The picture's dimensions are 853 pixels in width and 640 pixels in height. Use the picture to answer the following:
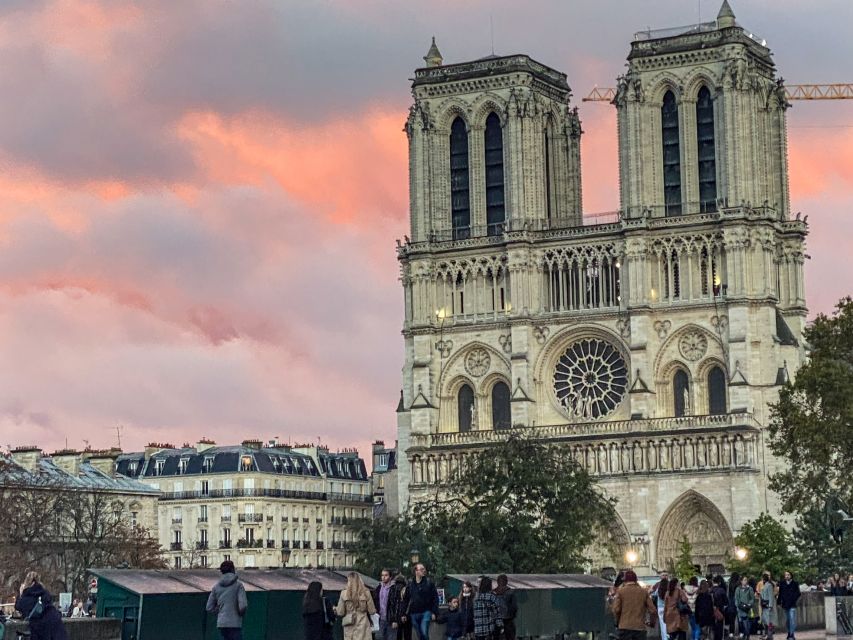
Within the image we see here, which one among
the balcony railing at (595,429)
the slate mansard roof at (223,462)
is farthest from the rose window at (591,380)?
the slate mansard roof at (223,462)

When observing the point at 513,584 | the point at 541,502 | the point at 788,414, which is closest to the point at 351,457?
the point at 541,502

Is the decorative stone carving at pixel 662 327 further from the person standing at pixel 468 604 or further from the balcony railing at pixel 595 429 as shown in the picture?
the person standing at pixel 468 604

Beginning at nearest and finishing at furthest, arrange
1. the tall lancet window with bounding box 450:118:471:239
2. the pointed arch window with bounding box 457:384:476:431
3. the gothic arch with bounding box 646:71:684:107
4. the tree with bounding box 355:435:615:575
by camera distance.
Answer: the tree with bounding box 355:435:615:575
the gothic arch with bounding box 646:71:684:107
the pointed arch window with bounding box 457:384:476:431
the tall lancet window with bounding box 450:118:471:239

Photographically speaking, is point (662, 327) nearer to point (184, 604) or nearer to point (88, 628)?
point (184, 604)

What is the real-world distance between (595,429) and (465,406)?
6.66m

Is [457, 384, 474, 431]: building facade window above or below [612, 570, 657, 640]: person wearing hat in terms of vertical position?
above

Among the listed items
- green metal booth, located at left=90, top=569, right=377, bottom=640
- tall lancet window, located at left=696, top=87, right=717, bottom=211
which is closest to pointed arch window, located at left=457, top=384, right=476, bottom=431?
tall lancet window, located at left=696, top=87, right=717, bottom=211

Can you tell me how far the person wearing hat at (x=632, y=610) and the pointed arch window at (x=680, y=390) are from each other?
56.2 metres

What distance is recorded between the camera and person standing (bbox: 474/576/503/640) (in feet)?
111

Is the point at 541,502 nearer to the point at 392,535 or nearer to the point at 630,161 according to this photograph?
the point at 392,535

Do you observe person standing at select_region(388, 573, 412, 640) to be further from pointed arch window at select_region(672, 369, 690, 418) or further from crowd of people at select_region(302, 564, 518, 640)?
pointed arch window at select_region(672, 369, 690, 418)

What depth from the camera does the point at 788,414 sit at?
5731cm

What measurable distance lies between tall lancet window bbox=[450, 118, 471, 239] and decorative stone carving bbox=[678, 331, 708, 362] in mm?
11406

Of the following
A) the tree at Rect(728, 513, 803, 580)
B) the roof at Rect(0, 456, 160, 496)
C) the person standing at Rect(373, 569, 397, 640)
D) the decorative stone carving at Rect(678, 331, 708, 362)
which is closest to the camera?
the person standing at Rect(373, 569, 397, 640)
